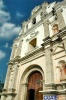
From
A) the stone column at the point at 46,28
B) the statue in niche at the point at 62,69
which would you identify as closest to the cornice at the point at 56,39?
the stone column at the point at 46,28

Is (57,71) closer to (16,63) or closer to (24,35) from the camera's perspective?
(16,63)

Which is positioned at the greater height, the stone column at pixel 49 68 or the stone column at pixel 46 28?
the stone column at pixel 46 28

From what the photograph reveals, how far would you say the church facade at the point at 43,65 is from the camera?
25.8ft

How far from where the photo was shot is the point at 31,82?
1098 cm

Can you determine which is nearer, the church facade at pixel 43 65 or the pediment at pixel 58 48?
the church facade at pixel 43 65

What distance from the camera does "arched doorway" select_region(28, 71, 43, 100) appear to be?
9844 millimetres

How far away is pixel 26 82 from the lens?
1136 cm

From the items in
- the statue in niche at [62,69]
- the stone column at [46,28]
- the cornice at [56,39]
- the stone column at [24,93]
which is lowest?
the stone column at [24,93]

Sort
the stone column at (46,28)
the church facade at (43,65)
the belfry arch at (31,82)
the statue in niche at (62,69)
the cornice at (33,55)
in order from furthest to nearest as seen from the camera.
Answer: the stone column at (46,28), the cornice at (33,55), the belfry arch at (31,82), the church facade at (43,65), the statue in niche at (62,69)

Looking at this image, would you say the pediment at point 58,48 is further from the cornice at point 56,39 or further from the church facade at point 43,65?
the cornice at point 56,39

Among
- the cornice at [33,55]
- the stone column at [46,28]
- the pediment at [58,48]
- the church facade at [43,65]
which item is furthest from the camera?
the stone column at [46,28]

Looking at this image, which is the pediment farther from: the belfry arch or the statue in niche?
the belfry arch

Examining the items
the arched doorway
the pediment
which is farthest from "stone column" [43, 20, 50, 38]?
the arched doorway

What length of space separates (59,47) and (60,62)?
1262mm
